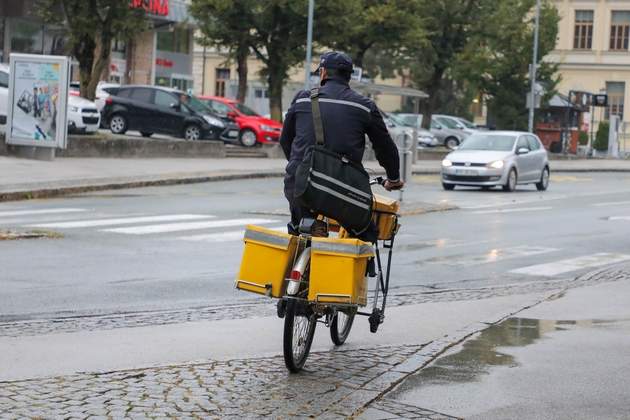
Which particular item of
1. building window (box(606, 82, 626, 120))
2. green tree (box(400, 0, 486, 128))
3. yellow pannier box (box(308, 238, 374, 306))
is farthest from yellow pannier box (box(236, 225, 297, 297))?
building window (box(606, 82, 626, 120))

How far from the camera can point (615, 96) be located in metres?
84.2

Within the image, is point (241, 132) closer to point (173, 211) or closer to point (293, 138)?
point (173, 211)

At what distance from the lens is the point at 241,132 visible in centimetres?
4397

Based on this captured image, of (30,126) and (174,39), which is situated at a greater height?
(174,39)

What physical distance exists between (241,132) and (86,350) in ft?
118

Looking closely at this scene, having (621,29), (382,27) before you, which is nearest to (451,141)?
(382,27)

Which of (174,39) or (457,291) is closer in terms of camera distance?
(457,291)

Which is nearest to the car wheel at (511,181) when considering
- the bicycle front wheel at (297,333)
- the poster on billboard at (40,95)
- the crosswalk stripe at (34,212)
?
the poster on billboard at (40,95)

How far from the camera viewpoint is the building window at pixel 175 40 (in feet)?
216

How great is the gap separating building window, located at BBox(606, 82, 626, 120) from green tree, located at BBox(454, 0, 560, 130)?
2254 centimetres

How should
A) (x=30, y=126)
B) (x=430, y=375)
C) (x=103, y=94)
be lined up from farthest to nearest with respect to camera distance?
(x=103, y=94), (x=30, y=126), (x=430, y=375)

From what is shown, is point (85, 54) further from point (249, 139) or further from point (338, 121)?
point (338, 121)

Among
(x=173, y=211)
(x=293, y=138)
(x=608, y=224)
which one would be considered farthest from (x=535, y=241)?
(x=293, y=138)

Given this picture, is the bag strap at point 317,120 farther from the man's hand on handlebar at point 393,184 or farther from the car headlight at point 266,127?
the car headlight at point 266,127
